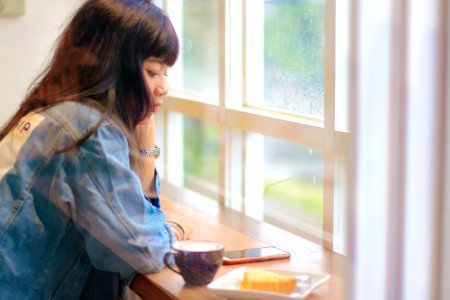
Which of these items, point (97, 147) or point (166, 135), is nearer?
point (97, 147)

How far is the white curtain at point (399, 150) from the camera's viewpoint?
2.59 feet

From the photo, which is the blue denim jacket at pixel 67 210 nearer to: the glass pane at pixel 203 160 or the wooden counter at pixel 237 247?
the wooden counter at pixel 237 247

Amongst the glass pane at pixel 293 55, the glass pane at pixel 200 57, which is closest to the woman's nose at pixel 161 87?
the glass pane at pixel 293 55

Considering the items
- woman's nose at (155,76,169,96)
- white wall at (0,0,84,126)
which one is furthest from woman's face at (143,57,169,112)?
white wall at (0,0,84,126)

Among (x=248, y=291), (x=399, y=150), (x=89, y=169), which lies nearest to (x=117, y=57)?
(x=89, y=169)

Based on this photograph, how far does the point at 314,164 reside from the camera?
138cm

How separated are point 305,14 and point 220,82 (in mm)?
339

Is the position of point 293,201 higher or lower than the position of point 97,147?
lower

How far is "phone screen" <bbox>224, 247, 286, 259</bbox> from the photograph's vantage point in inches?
50.2

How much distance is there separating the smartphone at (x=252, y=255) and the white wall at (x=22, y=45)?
1.85ft

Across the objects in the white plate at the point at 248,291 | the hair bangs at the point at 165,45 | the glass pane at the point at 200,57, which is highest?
the hair bangs at the point at 165,45

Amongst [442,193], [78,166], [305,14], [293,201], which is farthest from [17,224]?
[442,193]

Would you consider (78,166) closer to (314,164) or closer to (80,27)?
(80,27)

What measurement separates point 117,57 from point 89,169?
0.18 meters
